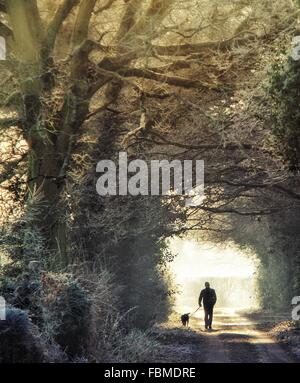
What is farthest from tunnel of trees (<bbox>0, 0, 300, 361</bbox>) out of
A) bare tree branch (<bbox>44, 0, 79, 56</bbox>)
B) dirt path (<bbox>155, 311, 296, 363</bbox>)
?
dirt path (<bbox>155, 311, 296, 363</bbox>)

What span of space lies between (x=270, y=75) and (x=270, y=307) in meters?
35.8

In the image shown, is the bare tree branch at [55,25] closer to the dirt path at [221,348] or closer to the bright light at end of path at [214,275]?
the dirt path at [221,348]

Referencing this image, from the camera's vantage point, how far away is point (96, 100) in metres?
22.1

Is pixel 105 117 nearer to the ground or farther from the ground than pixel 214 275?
farther from the ground

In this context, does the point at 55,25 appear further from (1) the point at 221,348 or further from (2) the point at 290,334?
(2) the point at 290,334

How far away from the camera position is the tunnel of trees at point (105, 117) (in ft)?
44.6

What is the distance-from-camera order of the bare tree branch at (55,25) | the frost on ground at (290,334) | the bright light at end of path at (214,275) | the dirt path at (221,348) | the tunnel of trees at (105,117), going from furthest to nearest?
the bright light at end of path at (214,275), the frost on ground at (290,334), the dirt path at (221,348), the bare tree branch at (55,25), the tunnel of trees at (105,117)

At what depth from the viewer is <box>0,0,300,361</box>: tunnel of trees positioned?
13602 mm

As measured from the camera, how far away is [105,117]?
2256 centimetres

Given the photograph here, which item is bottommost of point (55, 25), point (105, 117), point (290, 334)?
point (290, 334)

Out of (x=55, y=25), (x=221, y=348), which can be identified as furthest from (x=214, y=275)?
(x=55, y=25)

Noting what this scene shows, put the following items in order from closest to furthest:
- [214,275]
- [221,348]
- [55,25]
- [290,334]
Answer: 1. [55,25]
2. [221,348]
3. [290,334]
4. [214,275]

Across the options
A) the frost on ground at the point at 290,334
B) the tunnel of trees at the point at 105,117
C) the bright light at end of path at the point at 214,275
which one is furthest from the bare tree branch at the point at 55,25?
the bright light at end of path at the point at 214,275
